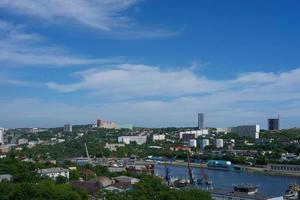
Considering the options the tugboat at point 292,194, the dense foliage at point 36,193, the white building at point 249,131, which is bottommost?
the tugboat at point 292,194

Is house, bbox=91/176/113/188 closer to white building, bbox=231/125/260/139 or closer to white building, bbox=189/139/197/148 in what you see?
white building, bbox=189/139/197/148

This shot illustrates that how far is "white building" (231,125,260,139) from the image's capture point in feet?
141

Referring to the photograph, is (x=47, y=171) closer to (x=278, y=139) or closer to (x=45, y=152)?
(x=45, y=152)

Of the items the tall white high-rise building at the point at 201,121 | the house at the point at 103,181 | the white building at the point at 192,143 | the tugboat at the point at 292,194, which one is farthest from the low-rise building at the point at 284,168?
the tall white high-rise building at the point at 201,121

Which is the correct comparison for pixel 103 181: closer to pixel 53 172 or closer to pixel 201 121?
pixel 53 172

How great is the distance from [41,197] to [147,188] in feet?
8.03

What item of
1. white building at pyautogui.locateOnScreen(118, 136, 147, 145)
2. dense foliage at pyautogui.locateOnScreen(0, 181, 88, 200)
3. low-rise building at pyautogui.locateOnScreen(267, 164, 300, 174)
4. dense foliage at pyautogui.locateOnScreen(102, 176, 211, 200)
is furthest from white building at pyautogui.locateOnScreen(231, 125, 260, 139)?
dense foliage at pyautogui.locateOnScreen(0, 181, 88, 200)

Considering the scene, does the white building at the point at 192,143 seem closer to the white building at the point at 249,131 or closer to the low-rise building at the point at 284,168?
the white building at the point at 249,131

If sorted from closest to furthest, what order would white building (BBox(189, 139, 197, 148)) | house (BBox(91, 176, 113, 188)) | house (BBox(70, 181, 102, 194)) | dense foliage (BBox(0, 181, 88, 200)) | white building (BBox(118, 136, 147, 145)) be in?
dense foliage (BBox(0, 181, 88, 200)) < house (BBox(70, 181, 102, 194)) < house (BBox(91, 176, 113, 188)) < white building (BBox(189, 139, 197, 148)) < white building (BBox(118, 136, 147, 145))

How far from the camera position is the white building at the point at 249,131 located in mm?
42963

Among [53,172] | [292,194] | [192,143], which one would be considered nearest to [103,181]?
[53,172]

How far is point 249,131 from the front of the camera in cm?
4541

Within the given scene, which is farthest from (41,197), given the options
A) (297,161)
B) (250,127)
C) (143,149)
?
(250,127)

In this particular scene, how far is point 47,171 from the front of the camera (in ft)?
54.2
